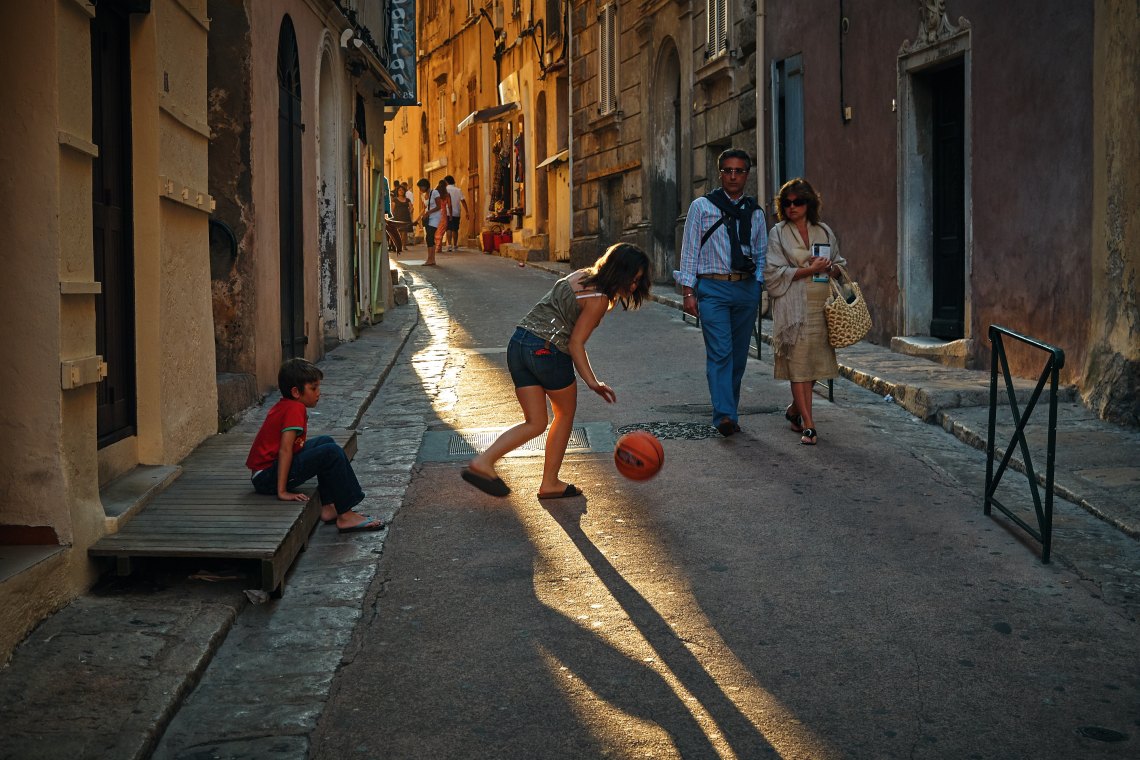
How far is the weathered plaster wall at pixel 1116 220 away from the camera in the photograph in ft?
28.1

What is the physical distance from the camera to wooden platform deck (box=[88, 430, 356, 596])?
5066 millimetres

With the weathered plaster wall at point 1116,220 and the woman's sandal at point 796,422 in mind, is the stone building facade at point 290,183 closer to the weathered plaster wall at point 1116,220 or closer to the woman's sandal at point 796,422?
the woman's sandal at point 796,422

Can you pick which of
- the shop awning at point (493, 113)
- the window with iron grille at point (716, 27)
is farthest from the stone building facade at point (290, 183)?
the shop awning at point (493, 113)

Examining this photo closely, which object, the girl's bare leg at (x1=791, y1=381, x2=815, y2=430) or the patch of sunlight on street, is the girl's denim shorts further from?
the girl's bare leg at (x1=791, y1=381, x2=815, y2=430)

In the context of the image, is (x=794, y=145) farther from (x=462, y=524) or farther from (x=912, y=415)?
(x=462, y=524)

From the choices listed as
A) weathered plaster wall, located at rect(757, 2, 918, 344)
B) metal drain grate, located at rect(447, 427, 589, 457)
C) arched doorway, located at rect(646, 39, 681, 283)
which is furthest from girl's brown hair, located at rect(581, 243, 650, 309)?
arched doorway, located at rect(646, 39, 681, 283)

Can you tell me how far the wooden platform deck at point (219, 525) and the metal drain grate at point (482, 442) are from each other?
6.30 feet

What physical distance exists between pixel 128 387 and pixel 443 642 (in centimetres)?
267

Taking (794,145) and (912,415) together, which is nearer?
(912,415)

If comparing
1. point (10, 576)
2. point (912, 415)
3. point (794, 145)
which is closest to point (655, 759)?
point (10, 576)

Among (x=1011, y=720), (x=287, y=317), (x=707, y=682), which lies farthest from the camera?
(x=287, y=317)

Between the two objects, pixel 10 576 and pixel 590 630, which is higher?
pixel 10 576

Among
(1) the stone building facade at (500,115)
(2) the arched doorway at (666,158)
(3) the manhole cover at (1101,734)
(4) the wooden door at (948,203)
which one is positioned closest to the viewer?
(3) the manhole cover at (1101,734)

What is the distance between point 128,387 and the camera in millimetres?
6551
